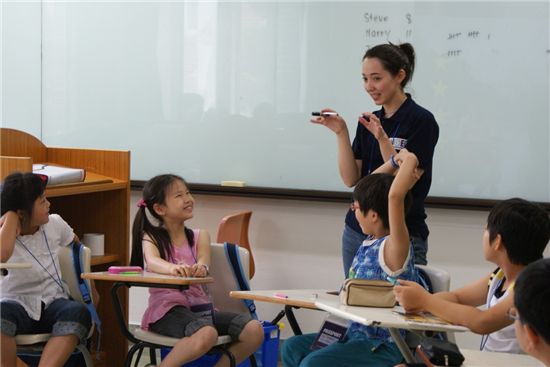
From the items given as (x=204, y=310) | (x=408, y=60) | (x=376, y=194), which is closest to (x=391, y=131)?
(x=408, y=60)

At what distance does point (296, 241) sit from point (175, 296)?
1298 mm

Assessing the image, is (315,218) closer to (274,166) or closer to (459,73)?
(274,166)

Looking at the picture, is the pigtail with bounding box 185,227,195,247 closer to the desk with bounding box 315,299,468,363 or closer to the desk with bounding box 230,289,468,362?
the desk with bounding box 230,289,468,362

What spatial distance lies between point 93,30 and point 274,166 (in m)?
1.38

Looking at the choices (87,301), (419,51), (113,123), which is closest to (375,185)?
(87,301)

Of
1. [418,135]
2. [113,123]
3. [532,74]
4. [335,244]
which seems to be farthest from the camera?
[113,123]

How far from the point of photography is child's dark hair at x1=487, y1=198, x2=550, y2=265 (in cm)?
243

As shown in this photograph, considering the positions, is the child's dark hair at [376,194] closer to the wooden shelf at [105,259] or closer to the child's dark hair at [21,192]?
the child's dark hair at [21,192]

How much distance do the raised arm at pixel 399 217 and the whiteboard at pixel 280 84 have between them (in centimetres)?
151

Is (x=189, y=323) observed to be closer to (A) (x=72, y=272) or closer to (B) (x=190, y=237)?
(B) (x=190, y=237)

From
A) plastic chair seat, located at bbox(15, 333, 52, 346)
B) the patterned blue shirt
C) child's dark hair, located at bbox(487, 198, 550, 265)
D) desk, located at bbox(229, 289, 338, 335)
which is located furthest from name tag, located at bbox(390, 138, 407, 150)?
plastic chair seat, located at bbox(15, 333, 52, 346)

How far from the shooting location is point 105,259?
13.0 ft

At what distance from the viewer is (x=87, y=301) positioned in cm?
344

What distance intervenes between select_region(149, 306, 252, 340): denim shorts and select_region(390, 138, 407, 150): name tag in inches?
35.6
